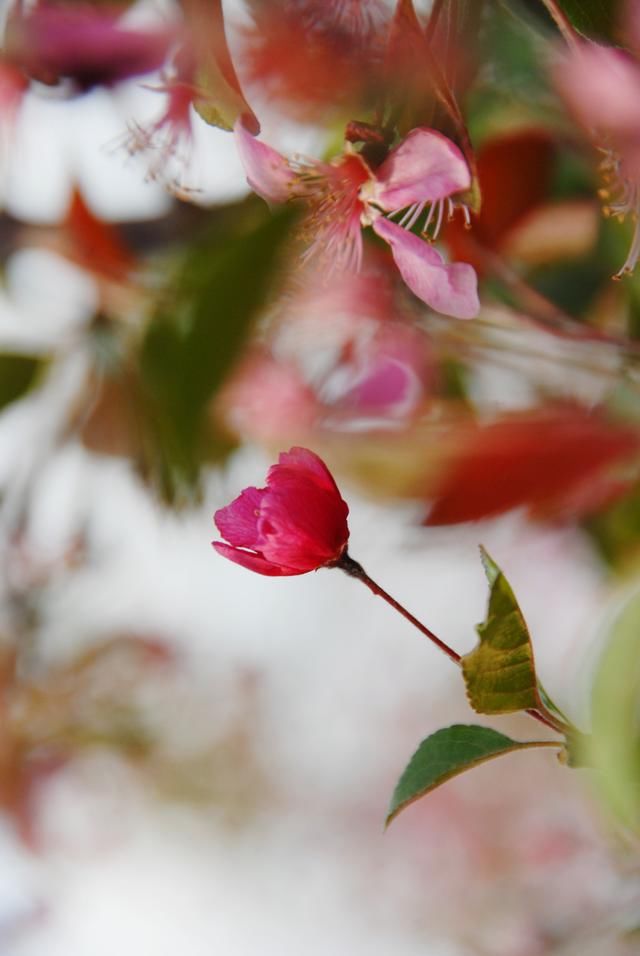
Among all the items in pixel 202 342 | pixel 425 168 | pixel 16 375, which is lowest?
pixel 16 375

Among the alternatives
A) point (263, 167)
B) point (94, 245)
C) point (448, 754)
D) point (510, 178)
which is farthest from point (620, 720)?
point (94, 245)

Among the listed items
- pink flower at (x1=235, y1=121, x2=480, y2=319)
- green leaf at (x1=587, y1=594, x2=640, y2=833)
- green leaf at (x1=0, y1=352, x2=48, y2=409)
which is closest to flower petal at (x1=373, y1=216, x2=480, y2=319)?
pink flower at (x1=235, y1=121, x2=480, y2=319)

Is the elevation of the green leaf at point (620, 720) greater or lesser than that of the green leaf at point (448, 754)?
lesser

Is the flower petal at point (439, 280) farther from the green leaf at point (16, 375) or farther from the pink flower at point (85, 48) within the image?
the green leaf at point (16, 375)

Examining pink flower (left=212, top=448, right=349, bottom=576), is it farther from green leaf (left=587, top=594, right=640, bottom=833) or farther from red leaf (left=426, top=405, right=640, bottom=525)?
red leaf (left=426, top=405, right=640, bottom=525)

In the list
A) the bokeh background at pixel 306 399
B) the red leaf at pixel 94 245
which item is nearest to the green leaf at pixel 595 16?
the bokeh background at pixel 306 399

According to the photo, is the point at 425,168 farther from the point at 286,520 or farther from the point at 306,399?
the point at 306,399
